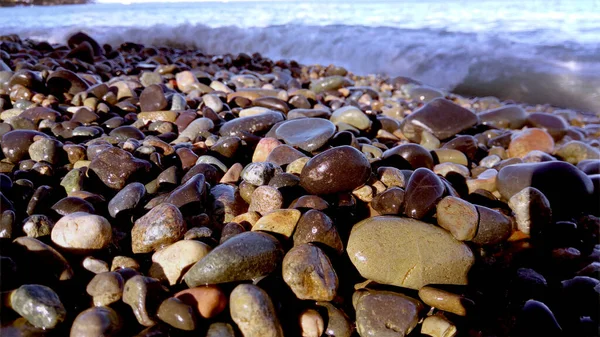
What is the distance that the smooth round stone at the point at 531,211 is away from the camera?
2027mm

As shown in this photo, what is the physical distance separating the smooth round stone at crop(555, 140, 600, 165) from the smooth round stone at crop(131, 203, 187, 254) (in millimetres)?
2980

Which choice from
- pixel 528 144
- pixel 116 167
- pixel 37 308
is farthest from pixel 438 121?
pixel 37 308

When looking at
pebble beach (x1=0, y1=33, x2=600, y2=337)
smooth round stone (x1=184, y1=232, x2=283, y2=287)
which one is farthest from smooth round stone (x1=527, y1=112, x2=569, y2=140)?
smooth round stone (x1=184, y1=232, x2=283, y2=287)

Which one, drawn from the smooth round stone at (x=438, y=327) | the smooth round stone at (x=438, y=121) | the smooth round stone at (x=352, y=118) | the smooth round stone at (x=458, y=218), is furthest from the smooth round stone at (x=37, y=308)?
the smooth round stone at (x=438, y=121)

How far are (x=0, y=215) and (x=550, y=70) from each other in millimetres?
7010

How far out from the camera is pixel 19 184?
186 cm

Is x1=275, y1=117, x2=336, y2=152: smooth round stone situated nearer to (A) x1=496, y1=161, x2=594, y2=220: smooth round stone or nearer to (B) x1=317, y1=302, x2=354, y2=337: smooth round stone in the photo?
(A) x1=496, y1=161, x2=594, y2=220: smooth round stone

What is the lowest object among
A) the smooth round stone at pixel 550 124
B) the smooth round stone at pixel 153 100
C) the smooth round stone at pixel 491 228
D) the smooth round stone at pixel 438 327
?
the smooth round stone at pixel 438 327

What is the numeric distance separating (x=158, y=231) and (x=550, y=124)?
3961 millimetres

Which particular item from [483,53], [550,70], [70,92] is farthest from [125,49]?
[550,70]

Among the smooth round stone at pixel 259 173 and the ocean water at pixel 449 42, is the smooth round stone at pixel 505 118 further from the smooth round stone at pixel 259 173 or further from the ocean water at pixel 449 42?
the smooth round stone at pixel 259 173

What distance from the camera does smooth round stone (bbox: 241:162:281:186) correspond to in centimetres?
→ 198

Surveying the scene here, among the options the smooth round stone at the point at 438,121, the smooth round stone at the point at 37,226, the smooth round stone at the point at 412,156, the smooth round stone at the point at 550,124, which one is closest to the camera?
the smooth round stone at the point at 37,226

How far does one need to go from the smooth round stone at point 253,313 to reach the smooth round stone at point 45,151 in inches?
58.8
